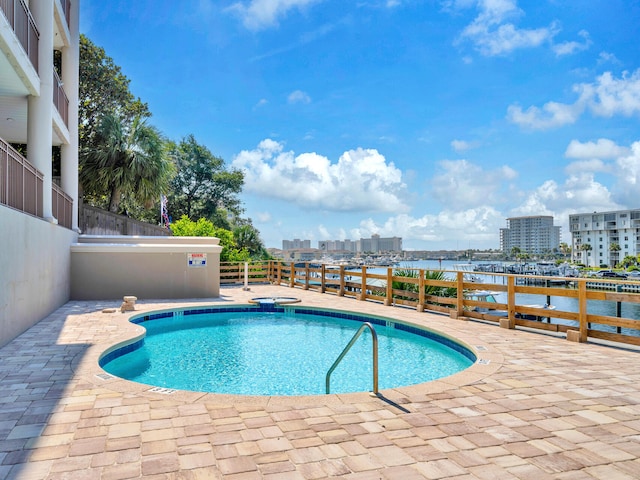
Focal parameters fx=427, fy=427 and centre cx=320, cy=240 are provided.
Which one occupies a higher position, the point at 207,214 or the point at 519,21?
the point at 519,21

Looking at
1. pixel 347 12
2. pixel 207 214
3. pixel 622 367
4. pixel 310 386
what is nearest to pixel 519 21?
pixel 347 12

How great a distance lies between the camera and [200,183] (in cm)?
2917

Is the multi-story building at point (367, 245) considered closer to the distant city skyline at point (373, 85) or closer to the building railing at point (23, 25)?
the distant city skyline at point (373, 85)

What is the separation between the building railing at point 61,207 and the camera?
980 centimetres

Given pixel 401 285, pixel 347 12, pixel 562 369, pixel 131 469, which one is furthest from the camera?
pixel 347 12

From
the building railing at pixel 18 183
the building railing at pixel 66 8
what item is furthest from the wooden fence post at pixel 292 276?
the building railing at pixel 66 8

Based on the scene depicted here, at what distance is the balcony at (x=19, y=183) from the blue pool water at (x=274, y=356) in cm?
291

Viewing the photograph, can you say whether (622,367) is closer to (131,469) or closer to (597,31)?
(131,469)

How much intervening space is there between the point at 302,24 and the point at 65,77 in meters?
10.7

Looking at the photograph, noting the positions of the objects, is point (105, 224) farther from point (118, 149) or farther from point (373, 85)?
point (373, 85)

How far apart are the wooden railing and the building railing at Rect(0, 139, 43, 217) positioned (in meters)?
7.48

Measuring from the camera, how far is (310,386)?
543 cm

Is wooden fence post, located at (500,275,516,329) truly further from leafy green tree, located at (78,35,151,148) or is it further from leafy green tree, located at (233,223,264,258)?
leafy green tree, located at (233,223,264,258)

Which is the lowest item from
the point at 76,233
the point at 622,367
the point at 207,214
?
the point at 622,367
